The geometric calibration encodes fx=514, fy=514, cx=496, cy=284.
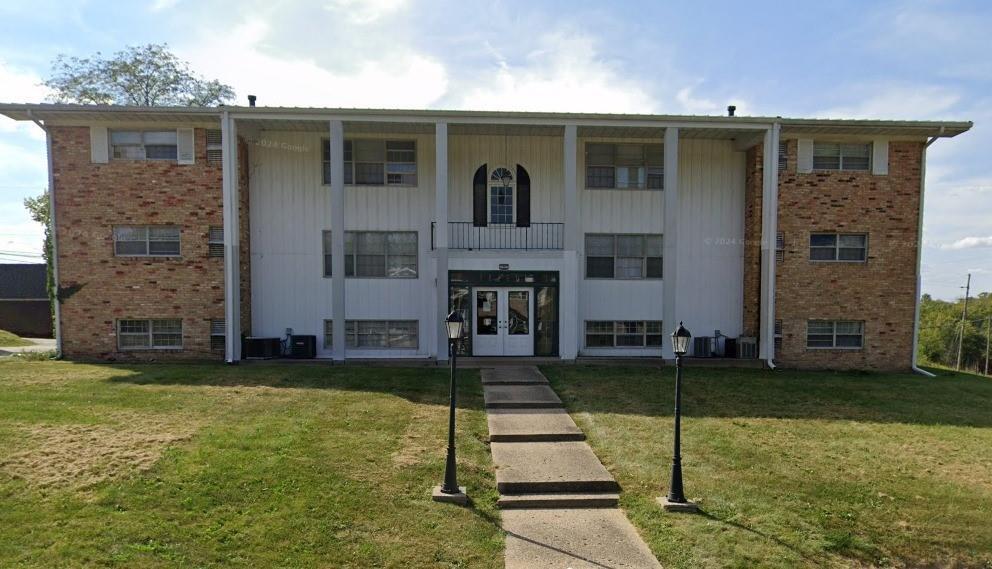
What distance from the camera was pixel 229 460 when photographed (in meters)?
6.06

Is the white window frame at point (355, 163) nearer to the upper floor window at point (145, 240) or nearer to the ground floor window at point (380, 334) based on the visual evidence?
the ground floor window at point (380, 334)

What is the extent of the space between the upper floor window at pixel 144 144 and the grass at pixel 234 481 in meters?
6.47

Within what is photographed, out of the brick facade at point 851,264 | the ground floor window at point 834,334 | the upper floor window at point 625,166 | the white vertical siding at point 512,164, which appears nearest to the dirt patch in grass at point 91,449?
the white vertical siding at point 512,164

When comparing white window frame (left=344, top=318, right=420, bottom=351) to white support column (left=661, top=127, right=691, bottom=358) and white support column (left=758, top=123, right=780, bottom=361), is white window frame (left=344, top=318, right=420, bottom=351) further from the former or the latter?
white support column (left=758, top=123, right=780, bottom=361)

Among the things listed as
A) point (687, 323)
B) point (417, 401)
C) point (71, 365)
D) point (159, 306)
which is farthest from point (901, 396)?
point (71, 365)

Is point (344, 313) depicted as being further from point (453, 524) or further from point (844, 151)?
point (844, 151)

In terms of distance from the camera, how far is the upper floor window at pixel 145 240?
13.3m

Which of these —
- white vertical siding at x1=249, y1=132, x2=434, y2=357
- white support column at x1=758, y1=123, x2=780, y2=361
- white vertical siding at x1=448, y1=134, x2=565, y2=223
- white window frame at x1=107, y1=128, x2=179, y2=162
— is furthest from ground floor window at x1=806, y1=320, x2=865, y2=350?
white window frame at x1=107, y1=128, x2=179, y2=162

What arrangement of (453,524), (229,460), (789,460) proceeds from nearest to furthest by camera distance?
1. (453,524)
2. (229,460)
3. (789,460)

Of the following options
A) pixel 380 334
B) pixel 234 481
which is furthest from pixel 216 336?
pixel 234 481

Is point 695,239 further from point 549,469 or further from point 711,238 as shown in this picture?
point 549,469

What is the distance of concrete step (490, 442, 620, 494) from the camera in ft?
19.5

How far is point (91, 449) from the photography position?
616 cm

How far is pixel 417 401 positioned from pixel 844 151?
1325 cm
